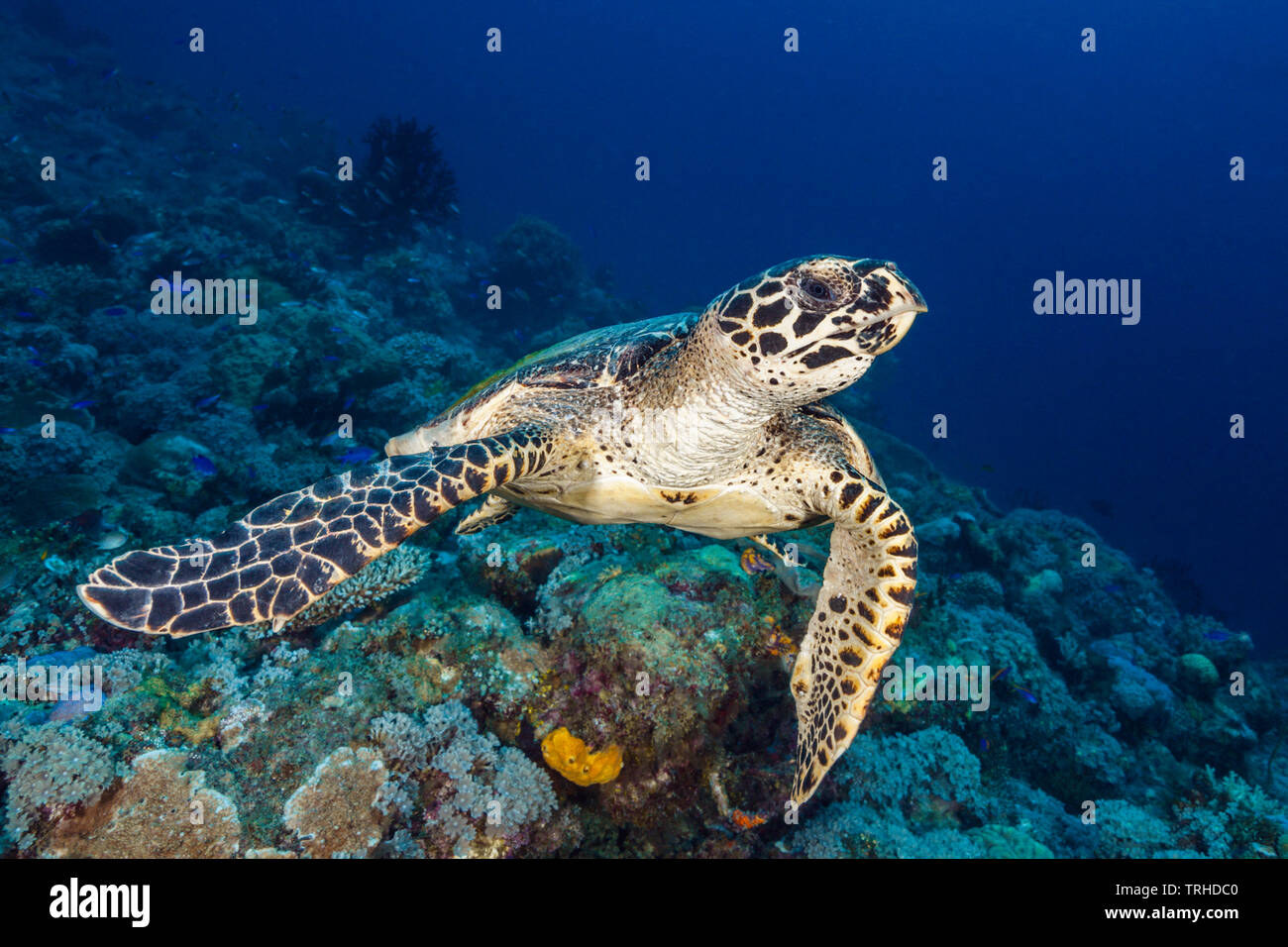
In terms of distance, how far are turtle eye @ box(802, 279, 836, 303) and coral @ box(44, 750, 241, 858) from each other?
3.47 meters

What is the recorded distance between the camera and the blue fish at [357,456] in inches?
279

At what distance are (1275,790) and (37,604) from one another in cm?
1270

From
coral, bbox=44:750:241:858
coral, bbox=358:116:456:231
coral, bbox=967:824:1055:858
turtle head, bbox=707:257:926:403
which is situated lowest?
coral, bbox=967:824:1055:858

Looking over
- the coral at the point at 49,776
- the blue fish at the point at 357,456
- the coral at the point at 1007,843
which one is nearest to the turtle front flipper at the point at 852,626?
the coral at the point at 1007,843

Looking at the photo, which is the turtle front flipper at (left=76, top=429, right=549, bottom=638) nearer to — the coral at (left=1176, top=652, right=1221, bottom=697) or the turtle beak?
the turtle beak

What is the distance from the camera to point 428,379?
1080cm

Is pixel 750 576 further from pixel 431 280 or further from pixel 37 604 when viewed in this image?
pixel 431 280

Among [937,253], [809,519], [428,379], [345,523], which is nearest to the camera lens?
[345,523]

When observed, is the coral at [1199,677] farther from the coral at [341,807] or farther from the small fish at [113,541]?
the small fish at [113,541]

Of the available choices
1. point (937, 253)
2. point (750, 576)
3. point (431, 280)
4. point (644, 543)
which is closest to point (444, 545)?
point (644, 543)

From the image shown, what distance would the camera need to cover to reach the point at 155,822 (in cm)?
240

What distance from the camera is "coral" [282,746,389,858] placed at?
2.50 metres

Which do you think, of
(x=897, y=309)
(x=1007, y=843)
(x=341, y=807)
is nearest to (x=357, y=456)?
(x=341, y=807)

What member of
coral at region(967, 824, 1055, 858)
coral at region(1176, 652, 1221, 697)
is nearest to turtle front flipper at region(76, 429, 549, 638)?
coral at region(967, 824, 1055, 858)
